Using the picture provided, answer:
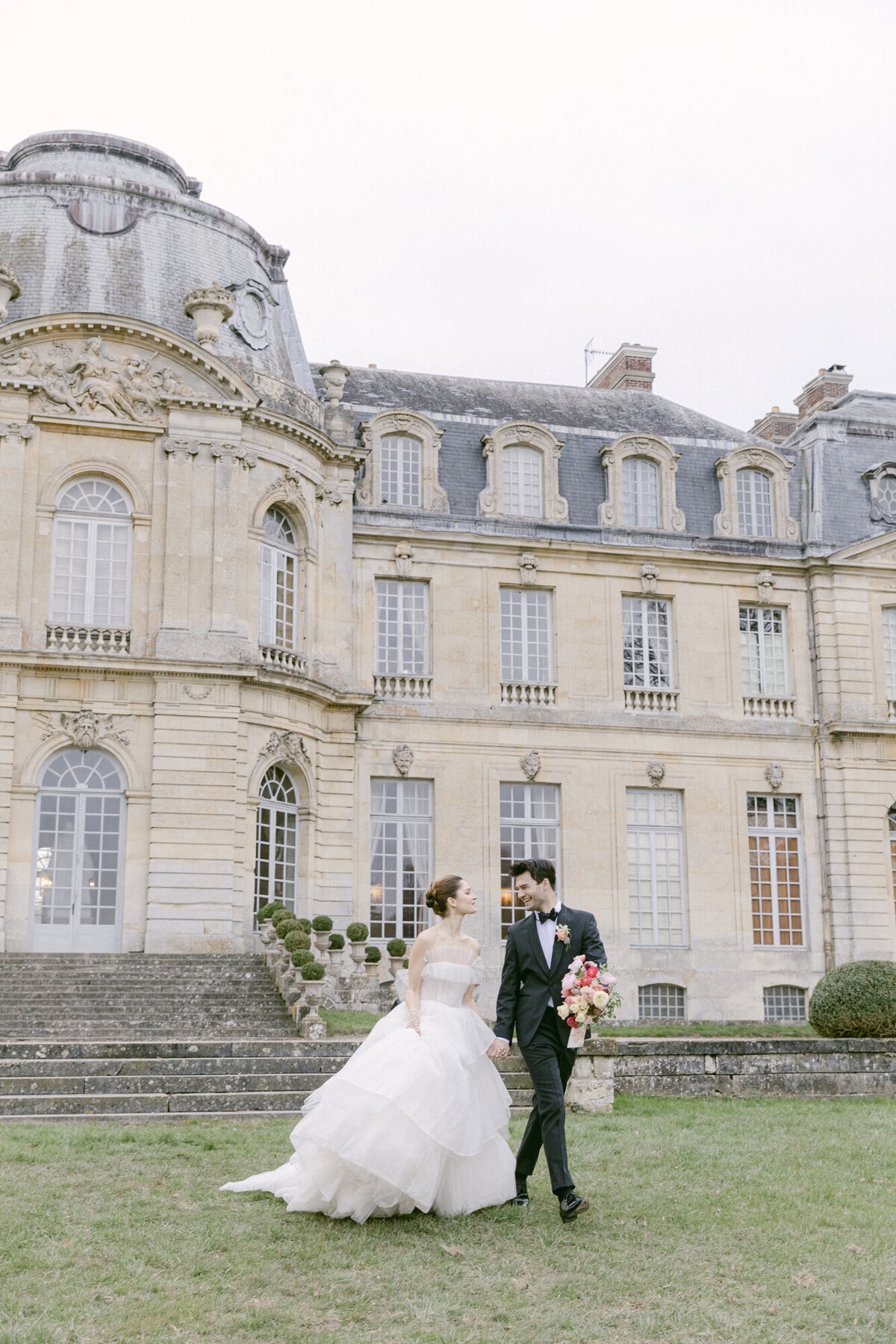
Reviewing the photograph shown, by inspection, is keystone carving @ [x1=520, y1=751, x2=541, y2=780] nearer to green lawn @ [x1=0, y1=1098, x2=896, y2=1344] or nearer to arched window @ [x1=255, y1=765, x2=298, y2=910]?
arched window @ [x1=255, y1=765, x2=298, y2=910]

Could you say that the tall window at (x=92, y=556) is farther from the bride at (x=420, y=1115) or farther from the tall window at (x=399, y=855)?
the bride at (x=420, y=1115)

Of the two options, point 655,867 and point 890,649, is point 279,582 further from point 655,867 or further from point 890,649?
point 890,649

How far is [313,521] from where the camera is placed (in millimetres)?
22047

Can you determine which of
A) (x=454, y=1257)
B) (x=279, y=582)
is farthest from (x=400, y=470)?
(x=454, y=1257)

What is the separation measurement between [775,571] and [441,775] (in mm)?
7187

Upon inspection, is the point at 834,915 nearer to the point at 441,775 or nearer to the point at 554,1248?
the point at 441,775

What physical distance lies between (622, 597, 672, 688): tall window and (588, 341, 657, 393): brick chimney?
6031mm

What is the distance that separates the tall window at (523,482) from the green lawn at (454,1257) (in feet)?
53.3

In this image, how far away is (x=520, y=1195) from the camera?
761 cm

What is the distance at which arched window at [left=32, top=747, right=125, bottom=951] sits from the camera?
1919cm

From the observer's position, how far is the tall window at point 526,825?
2305 centimetres

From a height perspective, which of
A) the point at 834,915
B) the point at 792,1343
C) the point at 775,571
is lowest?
the point at 792,1343

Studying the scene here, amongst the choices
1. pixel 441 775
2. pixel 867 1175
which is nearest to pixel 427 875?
pixel 441 775

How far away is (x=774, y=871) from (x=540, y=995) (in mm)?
17174
